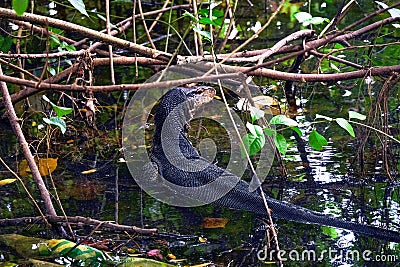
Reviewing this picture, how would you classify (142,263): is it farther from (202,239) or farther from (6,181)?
(6,181)

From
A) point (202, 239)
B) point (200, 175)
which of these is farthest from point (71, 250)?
point (200, 175)

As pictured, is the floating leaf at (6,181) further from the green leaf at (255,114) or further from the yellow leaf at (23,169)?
A: the green leaf at (255,114)

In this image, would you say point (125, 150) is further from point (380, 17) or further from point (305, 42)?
point (380, 17)

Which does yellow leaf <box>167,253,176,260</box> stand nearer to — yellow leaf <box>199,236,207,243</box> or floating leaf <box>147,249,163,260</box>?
floating leaf <box>147,249,163,260</box>

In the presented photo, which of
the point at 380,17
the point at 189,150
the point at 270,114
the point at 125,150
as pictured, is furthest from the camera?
the point at 270,114

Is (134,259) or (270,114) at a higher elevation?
(270,114)

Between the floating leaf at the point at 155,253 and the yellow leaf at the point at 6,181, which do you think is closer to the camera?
the floating leaf at the point at 155,253

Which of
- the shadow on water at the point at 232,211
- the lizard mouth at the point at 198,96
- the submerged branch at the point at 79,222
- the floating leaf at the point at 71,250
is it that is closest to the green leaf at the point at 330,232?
the shadow on water at the point at 232,211

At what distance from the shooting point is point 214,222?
11.7 feet

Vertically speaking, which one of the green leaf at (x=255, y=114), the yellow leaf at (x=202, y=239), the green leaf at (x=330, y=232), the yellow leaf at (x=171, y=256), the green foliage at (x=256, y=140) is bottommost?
the yellow leaf at (x=171, y=256)

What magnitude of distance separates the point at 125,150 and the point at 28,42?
0.93 m

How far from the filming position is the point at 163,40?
23.6 feet

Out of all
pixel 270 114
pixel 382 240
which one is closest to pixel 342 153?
pixel 270 114

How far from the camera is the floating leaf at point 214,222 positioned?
3506 mm
